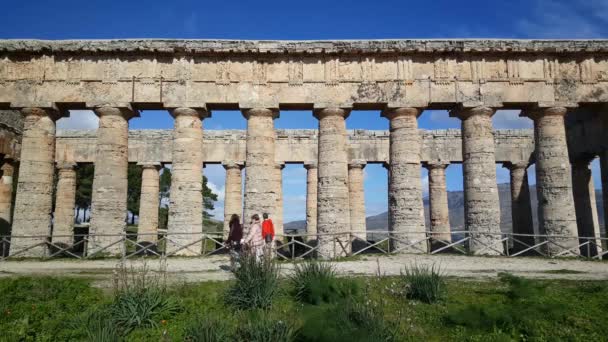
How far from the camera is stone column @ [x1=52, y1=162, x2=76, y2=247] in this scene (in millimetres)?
23844

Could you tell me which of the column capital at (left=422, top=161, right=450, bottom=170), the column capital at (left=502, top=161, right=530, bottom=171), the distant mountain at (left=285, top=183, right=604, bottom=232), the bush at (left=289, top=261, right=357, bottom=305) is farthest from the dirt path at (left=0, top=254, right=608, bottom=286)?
the distant mountain at (left=285, top=183, right=604, bottom=232)

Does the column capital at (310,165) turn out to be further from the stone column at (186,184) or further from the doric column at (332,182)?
the stone column at (186,184)

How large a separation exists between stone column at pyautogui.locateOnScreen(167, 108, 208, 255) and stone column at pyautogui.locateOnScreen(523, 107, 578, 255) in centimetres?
1392

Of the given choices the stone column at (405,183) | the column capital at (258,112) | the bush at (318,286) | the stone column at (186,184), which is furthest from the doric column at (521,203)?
the bush at (318,286)

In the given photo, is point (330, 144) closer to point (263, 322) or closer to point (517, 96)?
point (517, 96)

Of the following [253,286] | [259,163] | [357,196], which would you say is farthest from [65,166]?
[253,286]

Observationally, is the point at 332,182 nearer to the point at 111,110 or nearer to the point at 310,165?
the point at 310,165

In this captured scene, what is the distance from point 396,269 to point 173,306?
6.73 metres

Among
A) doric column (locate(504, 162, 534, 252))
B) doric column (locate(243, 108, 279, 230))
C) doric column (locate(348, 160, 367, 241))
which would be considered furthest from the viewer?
doric column (locate(348, 160, 367, 241))

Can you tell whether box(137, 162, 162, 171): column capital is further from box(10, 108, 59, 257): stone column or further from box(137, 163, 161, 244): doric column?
box(10, 108, 59, 257): stone column

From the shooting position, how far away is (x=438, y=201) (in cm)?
2408

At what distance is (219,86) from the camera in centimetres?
1805

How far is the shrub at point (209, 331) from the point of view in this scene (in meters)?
6.97

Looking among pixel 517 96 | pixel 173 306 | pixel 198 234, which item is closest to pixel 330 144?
pixel 198 234
